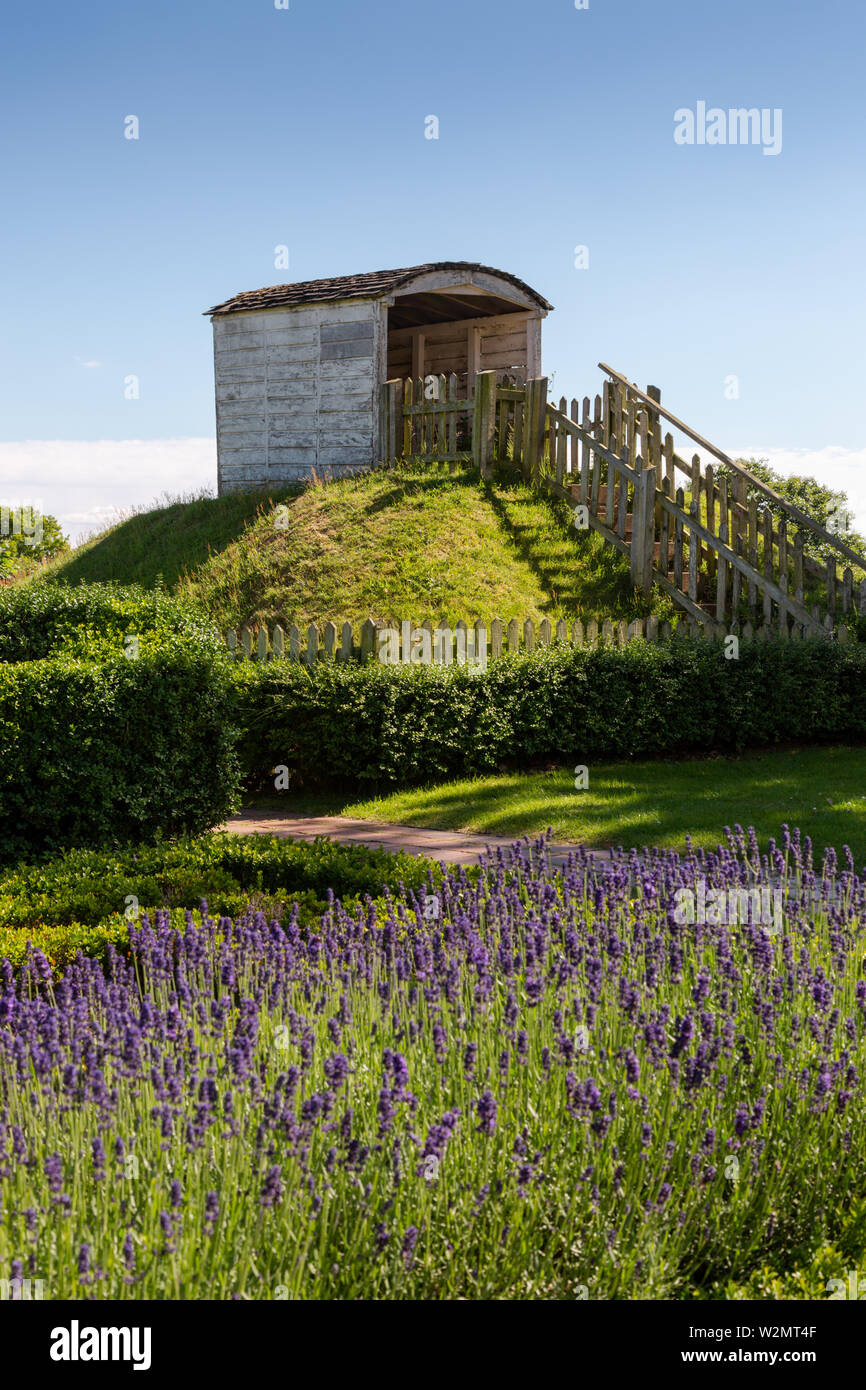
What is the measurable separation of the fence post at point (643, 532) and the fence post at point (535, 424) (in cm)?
231

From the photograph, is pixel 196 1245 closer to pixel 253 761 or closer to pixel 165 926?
pixel 165 926

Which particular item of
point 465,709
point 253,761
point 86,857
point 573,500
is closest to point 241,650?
point 253,761

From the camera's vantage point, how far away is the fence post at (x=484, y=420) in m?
19.3

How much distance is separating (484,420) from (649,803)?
10.5 m

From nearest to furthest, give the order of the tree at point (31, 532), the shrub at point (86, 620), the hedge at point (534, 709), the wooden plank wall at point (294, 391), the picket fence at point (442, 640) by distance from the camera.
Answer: the shrub at point (86, 620) < the hedge at point (534, 709) < the picket fence at point (442, 640) < the wooden plank wall at point (294, 391) < the tree at point (31, 532)

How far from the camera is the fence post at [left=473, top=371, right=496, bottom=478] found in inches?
760

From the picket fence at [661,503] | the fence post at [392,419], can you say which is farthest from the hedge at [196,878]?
the fence post at [392,419]

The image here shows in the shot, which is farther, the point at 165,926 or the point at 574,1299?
the point at 165,926

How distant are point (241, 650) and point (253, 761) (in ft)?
5.87

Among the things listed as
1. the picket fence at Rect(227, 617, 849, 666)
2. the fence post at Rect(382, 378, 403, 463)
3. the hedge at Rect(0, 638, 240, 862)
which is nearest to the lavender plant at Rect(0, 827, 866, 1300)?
the hedge at Rect(0, 638, 240, 862)

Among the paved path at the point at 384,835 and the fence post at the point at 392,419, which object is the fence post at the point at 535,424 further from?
the paved path at the point at 384,835

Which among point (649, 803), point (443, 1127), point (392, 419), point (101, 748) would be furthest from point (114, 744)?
point (392, 419)

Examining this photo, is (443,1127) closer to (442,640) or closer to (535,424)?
(442,640)

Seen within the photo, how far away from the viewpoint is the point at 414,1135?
10.4ft
